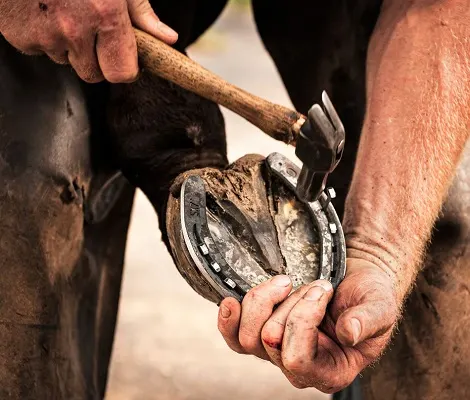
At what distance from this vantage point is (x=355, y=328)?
4.25 ft

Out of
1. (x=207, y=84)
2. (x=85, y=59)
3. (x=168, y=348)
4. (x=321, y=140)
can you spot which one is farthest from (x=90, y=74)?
(x=168, y=348)

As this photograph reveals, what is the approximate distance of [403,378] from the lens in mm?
1818

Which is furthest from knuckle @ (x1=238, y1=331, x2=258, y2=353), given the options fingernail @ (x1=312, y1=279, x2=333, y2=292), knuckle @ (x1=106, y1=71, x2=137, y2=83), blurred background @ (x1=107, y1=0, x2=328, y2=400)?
blurred background @ (x1=107, y1=0, x2=328, y2=400)

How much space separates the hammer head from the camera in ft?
4.49

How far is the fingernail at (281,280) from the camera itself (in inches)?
54.1

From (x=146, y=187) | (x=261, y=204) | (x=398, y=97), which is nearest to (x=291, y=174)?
(x=261, y=204)

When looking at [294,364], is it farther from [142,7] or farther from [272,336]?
[142,7]

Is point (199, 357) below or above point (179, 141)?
below

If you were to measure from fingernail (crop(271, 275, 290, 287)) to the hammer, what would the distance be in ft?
0.45

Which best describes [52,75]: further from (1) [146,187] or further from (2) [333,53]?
(2) [333,53]

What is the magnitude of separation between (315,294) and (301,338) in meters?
0.07

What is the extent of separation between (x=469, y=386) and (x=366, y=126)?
1.49 feet

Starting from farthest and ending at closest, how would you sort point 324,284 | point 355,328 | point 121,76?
1. point 121,76
2. point 324,284
3. point 355,328

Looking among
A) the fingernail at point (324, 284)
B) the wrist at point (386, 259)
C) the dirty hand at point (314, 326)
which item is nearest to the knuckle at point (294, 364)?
the dirty hand at point (314, 326)
